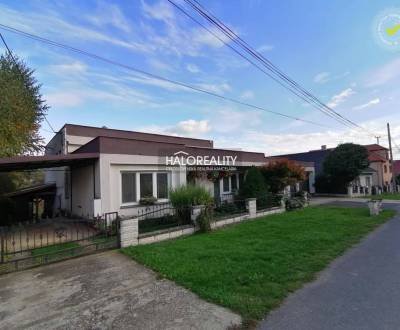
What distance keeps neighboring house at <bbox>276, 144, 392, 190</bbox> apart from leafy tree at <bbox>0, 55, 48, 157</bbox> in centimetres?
2643

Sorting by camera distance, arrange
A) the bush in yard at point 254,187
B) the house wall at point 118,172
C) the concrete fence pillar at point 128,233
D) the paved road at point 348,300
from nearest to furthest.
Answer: the paved road at point 348,300 < the concrete fence pillar at point 128,233 < the house wall at point 118,172 < the bush in yard at point 254,187

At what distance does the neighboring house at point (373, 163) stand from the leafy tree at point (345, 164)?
8.56 feet

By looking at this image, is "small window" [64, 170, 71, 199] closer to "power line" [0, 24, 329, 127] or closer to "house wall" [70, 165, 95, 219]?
"house wall" [70, 165, 95, 219]

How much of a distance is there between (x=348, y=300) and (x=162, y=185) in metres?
9.08

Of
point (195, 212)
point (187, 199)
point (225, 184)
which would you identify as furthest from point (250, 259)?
point (225, 184)

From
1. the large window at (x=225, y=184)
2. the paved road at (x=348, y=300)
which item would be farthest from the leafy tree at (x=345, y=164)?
the paved road at (x=348, y=300)

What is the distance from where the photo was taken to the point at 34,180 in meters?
38.8

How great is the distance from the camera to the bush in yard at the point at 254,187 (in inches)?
514

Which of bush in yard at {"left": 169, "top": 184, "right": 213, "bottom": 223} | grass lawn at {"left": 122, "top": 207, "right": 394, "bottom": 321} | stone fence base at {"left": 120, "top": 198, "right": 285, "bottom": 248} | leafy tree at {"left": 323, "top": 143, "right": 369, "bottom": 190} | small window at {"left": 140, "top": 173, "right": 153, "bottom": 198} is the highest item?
leafy tree at {"left": 323, "top": 143, "right": 369, "bottom": 190}

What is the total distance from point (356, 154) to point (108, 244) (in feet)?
79.6

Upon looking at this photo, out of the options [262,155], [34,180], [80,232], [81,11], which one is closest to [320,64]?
[262,155]

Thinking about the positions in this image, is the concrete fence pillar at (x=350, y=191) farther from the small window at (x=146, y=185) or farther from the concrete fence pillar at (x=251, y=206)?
the small window at (x=146, y=185)

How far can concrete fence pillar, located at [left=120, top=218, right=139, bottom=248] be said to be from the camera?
7.07 m

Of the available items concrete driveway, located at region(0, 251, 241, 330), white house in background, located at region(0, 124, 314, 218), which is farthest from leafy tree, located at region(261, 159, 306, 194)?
concrete driveway, located at region(0, 251, 241, 330)
